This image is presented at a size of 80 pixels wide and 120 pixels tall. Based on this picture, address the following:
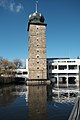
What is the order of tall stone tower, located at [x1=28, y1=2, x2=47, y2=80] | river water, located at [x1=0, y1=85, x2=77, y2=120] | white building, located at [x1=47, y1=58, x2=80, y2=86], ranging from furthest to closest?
white building, located at [x1=47, y1=58, x2=80, y2=86]
tall stone tower, located at [x1=28, y1=2, x2=47, y2=80]
river water, located at [x1=0, y1=85, x2=77, y2=120]

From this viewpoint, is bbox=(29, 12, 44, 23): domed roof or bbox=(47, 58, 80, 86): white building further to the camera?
bbox=(47, 58, 80, 86): white building

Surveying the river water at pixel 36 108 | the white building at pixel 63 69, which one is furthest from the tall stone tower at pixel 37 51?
the river water at pixel 36 108

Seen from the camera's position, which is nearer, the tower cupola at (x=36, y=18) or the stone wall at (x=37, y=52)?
the stone wall at (x=37, y=52)

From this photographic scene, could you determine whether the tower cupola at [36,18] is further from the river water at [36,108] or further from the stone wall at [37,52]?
the river water at [36,108]

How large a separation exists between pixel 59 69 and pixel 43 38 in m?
17.9

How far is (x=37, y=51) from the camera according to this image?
229 ft

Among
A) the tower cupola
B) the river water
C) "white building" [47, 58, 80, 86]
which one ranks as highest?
the tower cupola

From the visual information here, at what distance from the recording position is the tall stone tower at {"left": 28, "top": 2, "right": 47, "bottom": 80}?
6900 cm

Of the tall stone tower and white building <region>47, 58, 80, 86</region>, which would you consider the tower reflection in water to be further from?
white building <region>47, 58, 80, 86</region>

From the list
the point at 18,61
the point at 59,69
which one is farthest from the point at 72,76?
the point at 18,61

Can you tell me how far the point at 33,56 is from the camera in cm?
6944

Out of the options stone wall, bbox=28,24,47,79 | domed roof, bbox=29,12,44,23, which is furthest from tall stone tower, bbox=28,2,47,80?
domed roof, bbox=29,12,44,23

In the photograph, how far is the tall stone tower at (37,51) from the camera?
6900 cm

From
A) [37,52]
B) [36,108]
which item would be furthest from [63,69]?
[36,108]
